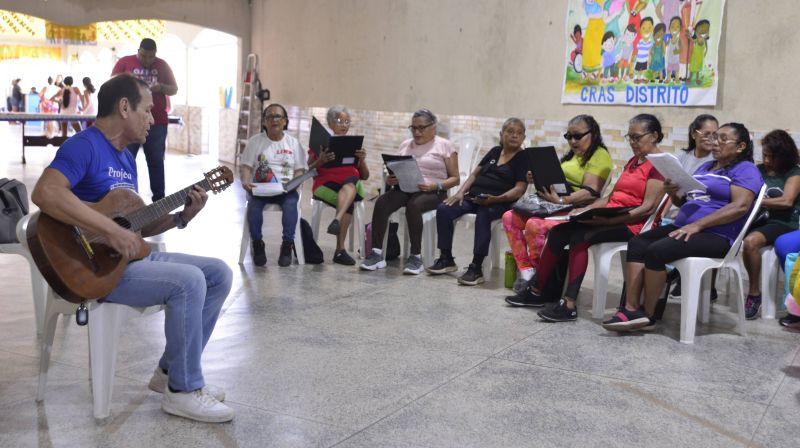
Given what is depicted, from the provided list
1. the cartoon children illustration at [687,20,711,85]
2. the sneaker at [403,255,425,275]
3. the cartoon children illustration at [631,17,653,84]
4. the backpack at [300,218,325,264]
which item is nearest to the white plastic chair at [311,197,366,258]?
the backpack at [300,218,325,264]

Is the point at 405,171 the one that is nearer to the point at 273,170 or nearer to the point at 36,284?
the point at 273,170

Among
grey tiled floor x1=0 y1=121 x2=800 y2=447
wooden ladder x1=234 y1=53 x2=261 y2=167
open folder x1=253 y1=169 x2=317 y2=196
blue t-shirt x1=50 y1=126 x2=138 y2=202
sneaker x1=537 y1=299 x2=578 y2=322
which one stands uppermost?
wooden ladder x1=234 y1=53 x2=261 y2=167

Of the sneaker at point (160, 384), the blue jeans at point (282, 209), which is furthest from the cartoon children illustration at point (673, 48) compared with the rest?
the sneaker at point (160, 384)

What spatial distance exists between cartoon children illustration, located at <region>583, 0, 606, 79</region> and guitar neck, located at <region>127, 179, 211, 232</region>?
4.48 m

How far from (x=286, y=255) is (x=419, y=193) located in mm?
1023

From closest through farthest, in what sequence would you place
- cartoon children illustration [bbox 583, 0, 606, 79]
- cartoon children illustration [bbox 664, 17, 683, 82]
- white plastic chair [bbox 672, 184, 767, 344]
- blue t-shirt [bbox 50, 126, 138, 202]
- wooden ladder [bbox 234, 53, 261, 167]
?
blue t-shirt [bbox 50, 126, 138, 202]
white plastic chair [bbox 672, 184, 767, 344]
cartoon children illustration [bbox 664, 17, 683, 82]
cartoon children illustration [bbox 583, 0, 606, 79]
wooden ladder [bbox 234, 53, 261, 167]

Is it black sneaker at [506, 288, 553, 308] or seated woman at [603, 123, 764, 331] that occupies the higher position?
seated woman at [603, 123, 764, 331]

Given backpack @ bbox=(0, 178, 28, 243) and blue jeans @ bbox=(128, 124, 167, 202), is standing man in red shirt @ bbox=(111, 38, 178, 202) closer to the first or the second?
blue jeans @ bbox=(128, 124, 167, 202)

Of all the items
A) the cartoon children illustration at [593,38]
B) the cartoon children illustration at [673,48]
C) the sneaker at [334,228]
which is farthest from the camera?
the cartoon children illustration at [593,38]

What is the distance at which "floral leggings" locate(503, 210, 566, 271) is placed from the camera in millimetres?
4820

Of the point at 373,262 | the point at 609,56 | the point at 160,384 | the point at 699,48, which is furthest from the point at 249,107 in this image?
the point at 160,384

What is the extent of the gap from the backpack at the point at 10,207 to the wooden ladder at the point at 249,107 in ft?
30.5

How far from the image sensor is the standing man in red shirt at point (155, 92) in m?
7.07

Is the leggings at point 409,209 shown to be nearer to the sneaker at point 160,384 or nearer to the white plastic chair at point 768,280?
the white plastic chair at point 768,280
